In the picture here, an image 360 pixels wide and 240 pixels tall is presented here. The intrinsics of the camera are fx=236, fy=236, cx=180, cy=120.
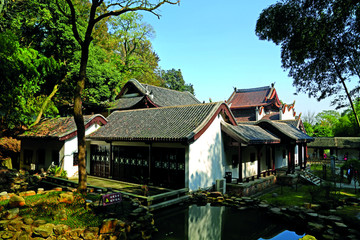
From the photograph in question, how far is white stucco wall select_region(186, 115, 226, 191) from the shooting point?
13805 millimetres

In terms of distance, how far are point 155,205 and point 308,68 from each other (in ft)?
38.6

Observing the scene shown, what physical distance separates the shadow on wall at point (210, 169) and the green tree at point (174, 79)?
1693 inches

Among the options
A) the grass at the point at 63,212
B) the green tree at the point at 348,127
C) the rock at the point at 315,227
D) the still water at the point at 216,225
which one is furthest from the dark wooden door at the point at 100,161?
the green tree at the point at 348,127

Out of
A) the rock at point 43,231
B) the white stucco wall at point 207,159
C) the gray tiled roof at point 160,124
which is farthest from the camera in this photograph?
the gray tiled roof at point 160,124

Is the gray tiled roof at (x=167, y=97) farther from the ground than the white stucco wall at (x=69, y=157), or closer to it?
farther from the ground

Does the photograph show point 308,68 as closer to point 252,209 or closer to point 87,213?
point 252,209

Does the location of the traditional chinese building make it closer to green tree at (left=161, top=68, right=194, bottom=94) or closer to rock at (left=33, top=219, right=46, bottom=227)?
green tree at (left=161, top=68, right=194, bottom=94)

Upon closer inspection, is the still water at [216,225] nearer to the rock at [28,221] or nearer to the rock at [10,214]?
the rock at [28,221]

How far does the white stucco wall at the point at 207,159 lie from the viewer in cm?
1380

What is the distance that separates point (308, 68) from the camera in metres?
14.1

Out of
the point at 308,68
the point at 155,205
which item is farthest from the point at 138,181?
the point at 308,68

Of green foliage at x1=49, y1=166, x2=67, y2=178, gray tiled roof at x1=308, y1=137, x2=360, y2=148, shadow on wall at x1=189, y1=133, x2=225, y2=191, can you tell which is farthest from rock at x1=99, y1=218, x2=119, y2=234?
gray tiled roof at x1=308, y1=137, x2=360, y2=148

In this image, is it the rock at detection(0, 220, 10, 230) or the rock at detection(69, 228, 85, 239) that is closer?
the rock at detection(0, 220, 10, 230)

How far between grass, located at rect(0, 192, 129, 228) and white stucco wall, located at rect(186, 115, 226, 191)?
5007 mm
